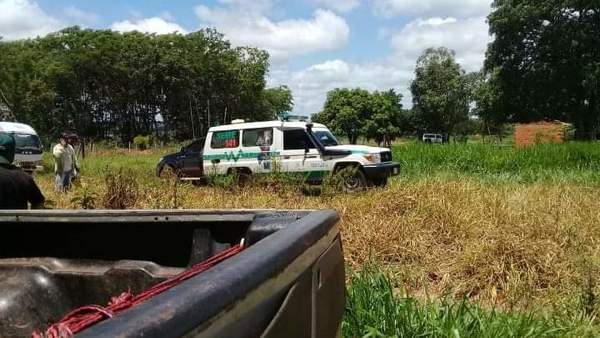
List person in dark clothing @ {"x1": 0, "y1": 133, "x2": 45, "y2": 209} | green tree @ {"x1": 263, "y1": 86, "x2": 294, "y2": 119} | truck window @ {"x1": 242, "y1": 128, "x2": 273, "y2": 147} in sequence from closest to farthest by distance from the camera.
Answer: person in dark clothing @ {"x1": 0, "y1": 133, "x2": 45, "y2": 209}, truck window @ {"x1": 242, "y1": 128, "x2": 273, "y2": 147}, green tree @ {"x1": 263, "y1": 86, "x2": 294, "y2": 119}

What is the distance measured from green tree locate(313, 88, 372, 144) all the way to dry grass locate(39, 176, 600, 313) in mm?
61282

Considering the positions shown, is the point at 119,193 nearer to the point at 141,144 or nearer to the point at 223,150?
the point at 223,150

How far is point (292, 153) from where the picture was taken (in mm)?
14766

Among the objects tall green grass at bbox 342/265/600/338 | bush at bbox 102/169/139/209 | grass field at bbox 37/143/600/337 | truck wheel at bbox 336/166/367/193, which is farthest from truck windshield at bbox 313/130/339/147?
tall green grass at bbox 342/265/600/338

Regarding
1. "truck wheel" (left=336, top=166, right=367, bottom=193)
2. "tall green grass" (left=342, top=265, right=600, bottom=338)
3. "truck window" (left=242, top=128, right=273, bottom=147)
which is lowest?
"tall green grass" (left=342, top=265, right=600, bottom=338)

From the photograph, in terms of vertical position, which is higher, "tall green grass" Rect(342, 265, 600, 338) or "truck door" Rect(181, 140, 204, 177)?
"truck door" Rect(181, 140, 204, 177)

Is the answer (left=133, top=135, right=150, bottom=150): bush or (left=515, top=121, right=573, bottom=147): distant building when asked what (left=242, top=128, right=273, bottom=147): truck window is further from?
(left=133, top=135, right=150, bottom=150): bush

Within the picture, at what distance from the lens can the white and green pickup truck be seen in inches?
560

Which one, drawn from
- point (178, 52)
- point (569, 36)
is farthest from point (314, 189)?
point (178, 52)

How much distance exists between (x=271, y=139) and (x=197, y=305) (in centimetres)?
1406

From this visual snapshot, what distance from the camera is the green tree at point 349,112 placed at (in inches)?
2810

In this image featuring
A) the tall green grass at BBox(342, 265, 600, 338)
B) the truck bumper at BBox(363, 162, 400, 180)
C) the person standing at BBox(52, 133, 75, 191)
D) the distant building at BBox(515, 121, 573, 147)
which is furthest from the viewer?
the distant building at BBox(515, 121, 573, 147)

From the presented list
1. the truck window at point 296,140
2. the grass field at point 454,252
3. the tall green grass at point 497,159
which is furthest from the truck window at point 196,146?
the grass field at point 454,252

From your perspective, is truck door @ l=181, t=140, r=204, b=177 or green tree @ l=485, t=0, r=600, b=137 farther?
green tree @ l=485, t=0, r=600, b=137
